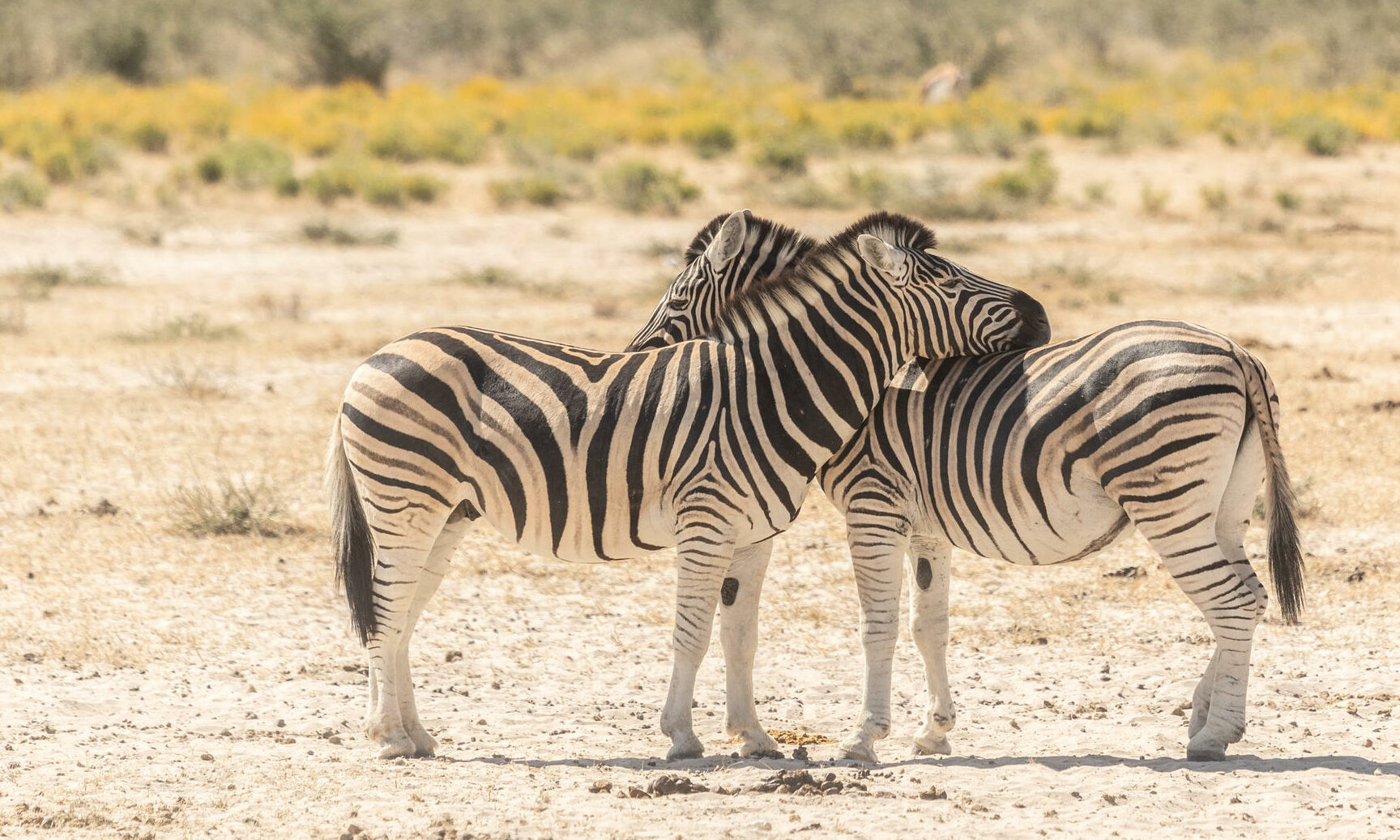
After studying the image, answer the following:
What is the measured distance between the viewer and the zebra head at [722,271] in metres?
6.36

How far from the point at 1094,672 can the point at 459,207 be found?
1787 centimetres

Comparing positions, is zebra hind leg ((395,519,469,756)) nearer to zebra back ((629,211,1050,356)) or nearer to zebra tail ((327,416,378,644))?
zebra tail ((327,416,378,644))

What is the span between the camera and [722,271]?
21.2ft

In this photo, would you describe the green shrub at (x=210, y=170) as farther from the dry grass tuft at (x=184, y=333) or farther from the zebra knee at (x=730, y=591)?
the zebra knee at (x=730, y=591)

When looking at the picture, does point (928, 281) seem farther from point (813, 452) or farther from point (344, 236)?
point (344, 236)

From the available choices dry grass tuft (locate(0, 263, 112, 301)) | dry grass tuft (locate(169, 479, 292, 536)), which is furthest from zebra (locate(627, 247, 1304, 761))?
dry grass tuft (locate(0, 263, 112, 301))

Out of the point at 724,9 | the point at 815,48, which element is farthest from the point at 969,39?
the point at 724,9

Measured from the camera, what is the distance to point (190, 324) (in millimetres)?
14719

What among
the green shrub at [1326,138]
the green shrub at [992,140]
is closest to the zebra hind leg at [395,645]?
the green shrub at [992,140]

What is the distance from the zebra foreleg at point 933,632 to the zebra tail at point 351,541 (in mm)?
2156

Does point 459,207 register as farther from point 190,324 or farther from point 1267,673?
point 1267,673

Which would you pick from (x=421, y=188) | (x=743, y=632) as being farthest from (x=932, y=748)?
(x=421, y=188)

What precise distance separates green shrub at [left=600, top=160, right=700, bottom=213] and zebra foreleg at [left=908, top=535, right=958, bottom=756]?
56.7 feet

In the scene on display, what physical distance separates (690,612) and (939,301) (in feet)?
4.96
